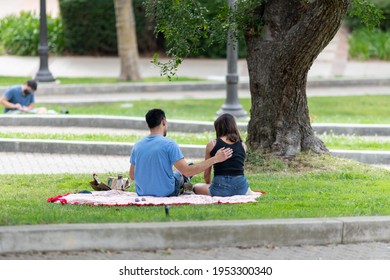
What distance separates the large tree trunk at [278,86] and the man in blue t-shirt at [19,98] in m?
6.12

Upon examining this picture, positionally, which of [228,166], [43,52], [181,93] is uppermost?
[43,52]

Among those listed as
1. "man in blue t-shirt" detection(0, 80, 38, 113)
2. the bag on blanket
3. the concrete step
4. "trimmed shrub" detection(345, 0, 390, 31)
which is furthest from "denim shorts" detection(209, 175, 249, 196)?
"trimmed shrub" detection(345, 0, 390, 31)

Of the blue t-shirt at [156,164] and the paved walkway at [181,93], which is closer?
the paved walkway at [181,93]

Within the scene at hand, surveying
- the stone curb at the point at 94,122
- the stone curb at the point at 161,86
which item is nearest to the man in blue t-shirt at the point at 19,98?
the stone curb at the point at 94,122

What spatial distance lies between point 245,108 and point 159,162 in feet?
34.0

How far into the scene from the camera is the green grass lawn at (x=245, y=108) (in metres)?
18.0

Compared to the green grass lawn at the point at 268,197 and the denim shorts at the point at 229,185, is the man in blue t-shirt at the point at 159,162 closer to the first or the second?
the denim shorts at the point at 229,185

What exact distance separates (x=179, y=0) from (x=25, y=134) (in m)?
4.72

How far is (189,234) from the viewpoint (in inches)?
315

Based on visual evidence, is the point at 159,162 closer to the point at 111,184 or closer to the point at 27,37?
the point at 111,184

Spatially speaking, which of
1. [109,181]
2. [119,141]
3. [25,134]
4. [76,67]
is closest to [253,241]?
[109,181]

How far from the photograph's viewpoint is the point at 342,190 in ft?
33.3

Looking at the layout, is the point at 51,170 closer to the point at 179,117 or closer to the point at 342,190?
the point at 342,190

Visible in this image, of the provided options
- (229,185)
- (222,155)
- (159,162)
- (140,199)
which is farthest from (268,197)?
(140,199)
